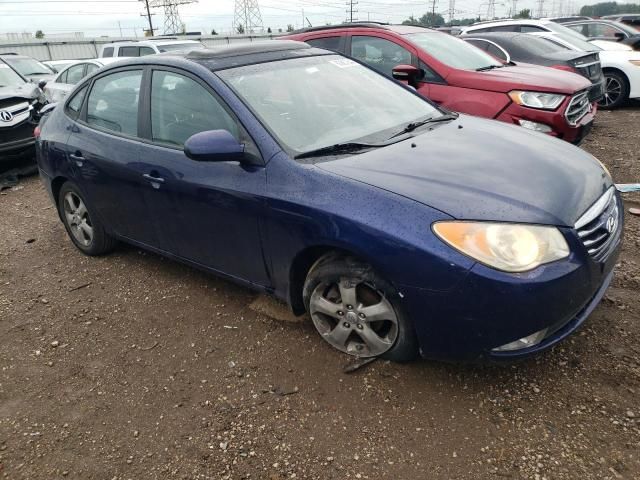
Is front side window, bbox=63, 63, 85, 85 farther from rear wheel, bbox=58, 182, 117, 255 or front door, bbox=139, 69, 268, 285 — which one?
front door, bbox=139, 69, 268, 285

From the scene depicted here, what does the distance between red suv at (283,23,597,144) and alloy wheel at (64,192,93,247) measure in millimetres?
3213

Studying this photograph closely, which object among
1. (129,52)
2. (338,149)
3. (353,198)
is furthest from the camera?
(129,52)

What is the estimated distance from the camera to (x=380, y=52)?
6078 mm

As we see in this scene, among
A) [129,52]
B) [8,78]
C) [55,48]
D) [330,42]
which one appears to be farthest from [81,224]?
[55,48]

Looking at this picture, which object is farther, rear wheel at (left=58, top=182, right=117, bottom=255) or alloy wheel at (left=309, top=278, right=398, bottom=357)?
rear wheel at (left=58, top=182, right=117, bottom=255)

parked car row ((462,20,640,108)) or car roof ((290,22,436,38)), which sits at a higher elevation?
car roof ((290,22,436,38))

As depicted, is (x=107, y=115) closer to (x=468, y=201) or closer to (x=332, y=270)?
(x=332, y=270)

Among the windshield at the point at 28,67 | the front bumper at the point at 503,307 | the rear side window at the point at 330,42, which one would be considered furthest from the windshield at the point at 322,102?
the windshield at the point at 28,67

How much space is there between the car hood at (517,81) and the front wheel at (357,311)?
3.71 metres

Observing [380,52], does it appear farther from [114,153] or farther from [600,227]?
[600,227]

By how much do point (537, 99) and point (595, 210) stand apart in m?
3.25

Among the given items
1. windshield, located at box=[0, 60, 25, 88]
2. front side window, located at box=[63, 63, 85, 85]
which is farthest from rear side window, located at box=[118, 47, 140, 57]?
windshield, located at box=[0, 60, 25, 88]

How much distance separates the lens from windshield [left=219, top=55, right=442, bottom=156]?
289cm

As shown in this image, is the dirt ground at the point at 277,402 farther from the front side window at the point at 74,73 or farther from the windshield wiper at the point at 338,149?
the front side window at the point at 74,73
